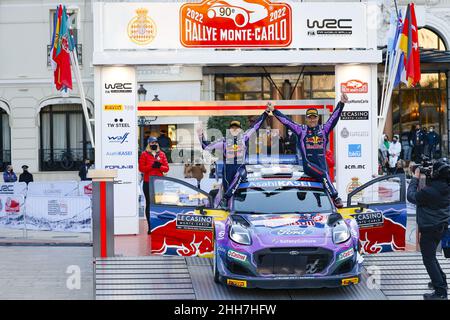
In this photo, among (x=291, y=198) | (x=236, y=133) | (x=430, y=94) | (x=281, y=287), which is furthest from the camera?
(x=430, y=94)

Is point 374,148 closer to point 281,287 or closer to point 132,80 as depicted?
point 132,80

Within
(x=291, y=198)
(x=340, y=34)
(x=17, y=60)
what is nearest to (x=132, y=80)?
(x=340, y=34)

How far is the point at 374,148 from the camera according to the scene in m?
14.7

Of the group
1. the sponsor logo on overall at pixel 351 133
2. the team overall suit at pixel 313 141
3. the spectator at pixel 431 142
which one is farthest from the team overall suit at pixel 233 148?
the spectator at pixel 431 142

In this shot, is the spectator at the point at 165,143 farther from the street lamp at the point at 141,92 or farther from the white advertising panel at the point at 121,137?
the street lamp at the point at 141,92

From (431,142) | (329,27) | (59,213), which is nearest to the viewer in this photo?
(329,27)

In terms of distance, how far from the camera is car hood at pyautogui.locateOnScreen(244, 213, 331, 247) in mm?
9500

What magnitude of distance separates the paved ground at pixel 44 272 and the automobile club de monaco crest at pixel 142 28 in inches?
156

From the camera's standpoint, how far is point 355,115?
47.9ft

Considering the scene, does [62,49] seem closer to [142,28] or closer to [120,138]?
[142,28]

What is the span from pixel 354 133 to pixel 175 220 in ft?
15.3

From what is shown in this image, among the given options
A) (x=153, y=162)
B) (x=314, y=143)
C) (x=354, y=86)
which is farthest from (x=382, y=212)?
(x=153, y=162)

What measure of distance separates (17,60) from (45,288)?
77.2 ft

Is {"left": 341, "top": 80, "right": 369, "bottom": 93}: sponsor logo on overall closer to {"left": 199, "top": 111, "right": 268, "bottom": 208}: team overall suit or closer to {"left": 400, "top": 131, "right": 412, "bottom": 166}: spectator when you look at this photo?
{"left": 199, "top": 111, "right": 268, "bottom": 208}: team overall suit
